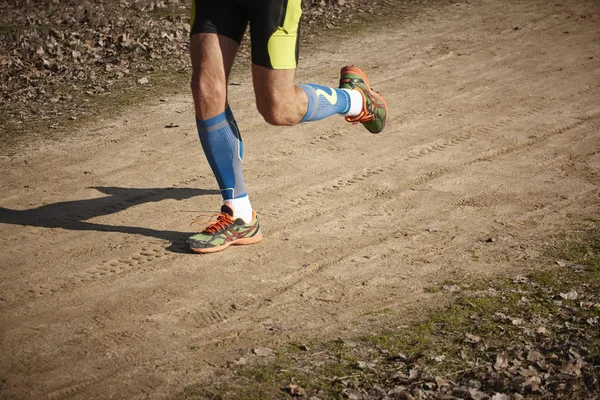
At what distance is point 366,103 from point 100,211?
2100 millimetres

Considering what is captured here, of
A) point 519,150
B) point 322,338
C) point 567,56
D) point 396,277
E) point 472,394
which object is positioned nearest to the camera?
point 472,394

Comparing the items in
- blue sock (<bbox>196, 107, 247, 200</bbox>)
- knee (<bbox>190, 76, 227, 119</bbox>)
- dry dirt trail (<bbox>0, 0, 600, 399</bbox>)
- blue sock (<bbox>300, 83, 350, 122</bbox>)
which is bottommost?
dry dirt trail (<bbox>0, 0, 600, 399</bbox>)

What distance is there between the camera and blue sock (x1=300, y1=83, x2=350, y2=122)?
489 cm

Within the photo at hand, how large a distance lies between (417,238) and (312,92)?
3.91ft

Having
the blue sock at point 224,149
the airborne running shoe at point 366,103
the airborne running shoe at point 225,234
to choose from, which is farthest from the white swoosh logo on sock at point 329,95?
the airborne running shoe at point 225,234

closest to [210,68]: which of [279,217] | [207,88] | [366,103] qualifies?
[207,88]

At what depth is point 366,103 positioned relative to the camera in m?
5.46

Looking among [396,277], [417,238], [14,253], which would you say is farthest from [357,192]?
[14,253]

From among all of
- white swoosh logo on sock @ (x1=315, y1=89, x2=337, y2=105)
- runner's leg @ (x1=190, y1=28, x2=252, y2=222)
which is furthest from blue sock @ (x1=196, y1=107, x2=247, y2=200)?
white swoosh logo on sock @ (x1=315, y1=89, x2=337, y2=105)

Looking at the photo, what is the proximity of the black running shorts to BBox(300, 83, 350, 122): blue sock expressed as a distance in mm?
434

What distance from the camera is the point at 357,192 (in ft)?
18.7

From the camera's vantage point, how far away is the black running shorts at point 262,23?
4344 mm

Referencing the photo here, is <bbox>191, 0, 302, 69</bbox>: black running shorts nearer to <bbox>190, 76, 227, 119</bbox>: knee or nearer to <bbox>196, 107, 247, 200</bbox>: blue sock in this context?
<bbox>190, 76, 227, 119</bbox>: knee

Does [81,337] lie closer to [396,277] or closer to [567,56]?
[396,277]
